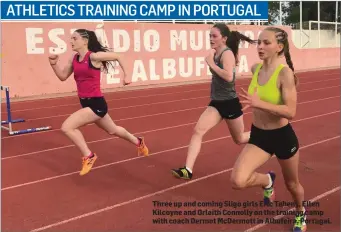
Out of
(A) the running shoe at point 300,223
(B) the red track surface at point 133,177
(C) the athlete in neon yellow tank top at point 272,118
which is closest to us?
(C) the athlete in neon yellow tank top at point 272,118

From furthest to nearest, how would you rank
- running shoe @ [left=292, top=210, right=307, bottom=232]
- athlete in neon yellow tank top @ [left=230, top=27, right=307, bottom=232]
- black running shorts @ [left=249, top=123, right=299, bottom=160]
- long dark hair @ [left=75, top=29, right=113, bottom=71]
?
long dark hair @ [left=75, top=29, right=113, bottom=71], running shoe @ [left=292, top=210, right=307, bottom=232], black running shorts @ [left=249, top=123, right=299, bottom=160], athlete in neon yellow tank top @ [left=230, top=27, right=307, bottom=232]

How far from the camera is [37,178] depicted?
209 inches

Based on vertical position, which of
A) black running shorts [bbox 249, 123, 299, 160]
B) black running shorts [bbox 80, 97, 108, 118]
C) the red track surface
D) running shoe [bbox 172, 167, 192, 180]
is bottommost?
the red track surface

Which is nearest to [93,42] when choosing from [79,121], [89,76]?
[89,76]

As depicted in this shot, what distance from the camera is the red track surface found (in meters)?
3.95

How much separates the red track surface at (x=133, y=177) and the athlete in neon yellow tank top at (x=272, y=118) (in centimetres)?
57

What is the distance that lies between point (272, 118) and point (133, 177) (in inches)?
89.7

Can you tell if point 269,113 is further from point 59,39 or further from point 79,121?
point 59,39

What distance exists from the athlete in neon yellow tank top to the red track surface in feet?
1.86

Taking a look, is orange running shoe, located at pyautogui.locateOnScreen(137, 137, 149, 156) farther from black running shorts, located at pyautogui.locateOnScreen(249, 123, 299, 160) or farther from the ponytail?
black running shorts, located at pyautogui.locateOnScreen(249, 123, 299, 160)

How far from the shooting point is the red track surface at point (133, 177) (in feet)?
13.0

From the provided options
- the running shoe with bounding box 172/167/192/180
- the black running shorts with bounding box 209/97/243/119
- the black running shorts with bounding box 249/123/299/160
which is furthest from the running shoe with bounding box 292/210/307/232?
the black running shorts with bounding box 209/97/243/119

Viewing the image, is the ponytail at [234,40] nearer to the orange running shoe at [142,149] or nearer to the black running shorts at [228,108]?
the black running shorts at [228,108]

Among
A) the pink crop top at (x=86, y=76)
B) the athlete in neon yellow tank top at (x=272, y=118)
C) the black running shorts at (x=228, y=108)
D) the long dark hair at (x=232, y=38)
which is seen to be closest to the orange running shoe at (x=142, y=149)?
the pink crop top at (x=86, y=76)
